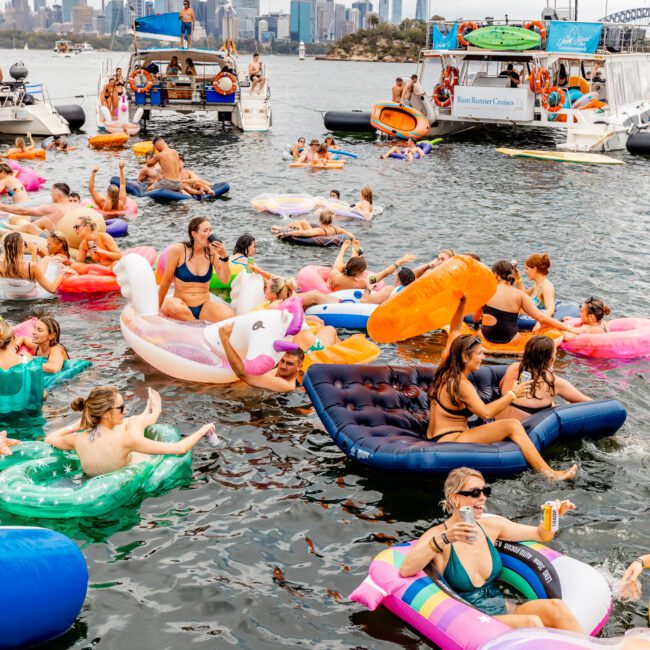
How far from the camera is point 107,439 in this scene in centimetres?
630

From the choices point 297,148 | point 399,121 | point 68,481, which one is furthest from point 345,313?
point 399,121

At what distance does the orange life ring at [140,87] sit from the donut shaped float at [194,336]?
797 inches

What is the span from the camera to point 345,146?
1075 inches

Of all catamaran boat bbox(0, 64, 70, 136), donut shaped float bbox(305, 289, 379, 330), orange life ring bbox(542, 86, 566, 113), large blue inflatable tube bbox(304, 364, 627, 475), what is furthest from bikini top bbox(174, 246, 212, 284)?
orange life ring bbox(542, 86, 566, 113)

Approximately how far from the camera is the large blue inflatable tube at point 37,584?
177 inches

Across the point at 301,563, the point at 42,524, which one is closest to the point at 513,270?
the point at 301,563

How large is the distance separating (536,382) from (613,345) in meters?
2.96

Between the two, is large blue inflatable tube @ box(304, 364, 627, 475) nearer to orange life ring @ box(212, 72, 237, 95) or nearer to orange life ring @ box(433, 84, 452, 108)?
orange life ring @ box(212, 72, 237, 95)

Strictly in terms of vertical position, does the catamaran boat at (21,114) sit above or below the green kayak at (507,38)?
below

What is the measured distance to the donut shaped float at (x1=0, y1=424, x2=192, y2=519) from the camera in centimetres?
600

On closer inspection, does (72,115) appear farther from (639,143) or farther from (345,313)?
(345,313)

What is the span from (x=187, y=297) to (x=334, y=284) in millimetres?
2475

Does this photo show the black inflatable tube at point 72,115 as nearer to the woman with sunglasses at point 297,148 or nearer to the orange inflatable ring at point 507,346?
the woman with sunglasses at point 297,148

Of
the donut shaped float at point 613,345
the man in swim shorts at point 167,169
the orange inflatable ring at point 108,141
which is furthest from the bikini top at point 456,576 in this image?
the orange inflatable ring at point 108,141
